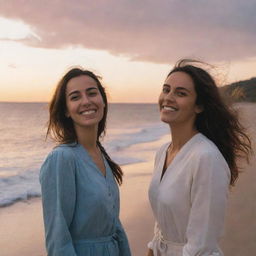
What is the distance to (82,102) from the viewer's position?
9.46 ft

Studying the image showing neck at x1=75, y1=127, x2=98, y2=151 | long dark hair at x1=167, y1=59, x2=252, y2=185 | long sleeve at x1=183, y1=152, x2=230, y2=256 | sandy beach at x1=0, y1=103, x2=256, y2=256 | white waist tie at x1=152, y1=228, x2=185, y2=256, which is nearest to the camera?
long sleeve at x1=183, y1=152, x2=230, y2=256

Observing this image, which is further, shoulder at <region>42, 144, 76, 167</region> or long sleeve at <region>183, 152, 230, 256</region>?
shoulder at <region>42, 144, 76, 167</region>

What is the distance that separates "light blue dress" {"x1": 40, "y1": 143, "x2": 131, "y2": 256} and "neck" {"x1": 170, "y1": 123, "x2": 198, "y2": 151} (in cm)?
55

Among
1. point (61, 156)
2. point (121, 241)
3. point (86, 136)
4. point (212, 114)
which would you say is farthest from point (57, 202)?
point (212, 114)

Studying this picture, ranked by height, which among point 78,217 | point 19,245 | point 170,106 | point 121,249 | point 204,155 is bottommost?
point 19,245

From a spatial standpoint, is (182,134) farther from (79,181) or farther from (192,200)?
(79,181)

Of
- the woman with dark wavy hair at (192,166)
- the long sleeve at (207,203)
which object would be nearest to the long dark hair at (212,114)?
the woman with dark wavy hair at (192,166)

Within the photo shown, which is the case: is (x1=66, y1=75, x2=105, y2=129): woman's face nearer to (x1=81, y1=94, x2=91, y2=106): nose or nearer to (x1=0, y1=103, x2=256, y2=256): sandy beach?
(x1=81, y1=94, x2=91, y2=106): nose

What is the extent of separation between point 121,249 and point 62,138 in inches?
36.4

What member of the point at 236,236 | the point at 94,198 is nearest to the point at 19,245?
the point at 236,236

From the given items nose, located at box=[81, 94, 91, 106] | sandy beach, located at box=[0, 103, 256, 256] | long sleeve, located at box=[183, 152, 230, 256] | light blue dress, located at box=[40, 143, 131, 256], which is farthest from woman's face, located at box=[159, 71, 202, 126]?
sandy beach, located at box=[0, 103, 256, 256]

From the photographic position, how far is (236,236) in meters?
5.57

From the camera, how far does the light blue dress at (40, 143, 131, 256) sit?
2494 mm

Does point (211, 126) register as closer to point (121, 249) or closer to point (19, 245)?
point (121, 249)
